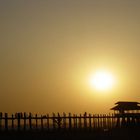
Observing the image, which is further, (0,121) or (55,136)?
(0,121)

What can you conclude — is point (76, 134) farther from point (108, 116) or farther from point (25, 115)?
point (108, 116)

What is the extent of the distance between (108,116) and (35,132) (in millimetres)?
11810

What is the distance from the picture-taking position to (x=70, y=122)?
147 feet

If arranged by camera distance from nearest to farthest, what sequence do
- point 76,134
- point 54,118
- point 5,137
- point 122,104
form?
point 5,137
point 76,134
point 54,118
point 122,104

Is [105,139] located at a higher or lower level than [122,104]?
lower

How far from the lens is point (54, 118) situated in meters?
44.1

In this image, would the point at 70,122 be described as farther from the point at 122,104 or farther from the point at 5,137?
the point at 5,137

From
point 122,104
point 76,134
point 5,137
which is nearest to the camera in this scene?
point 5,137

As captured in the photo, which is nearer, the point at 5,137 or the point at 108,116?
the point at 5,137

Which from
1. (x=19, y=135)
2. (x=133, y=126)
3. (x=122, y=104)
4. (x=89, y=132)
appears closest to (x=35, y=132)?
(x=19, y=135)

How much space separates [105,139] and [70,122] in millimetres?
6132

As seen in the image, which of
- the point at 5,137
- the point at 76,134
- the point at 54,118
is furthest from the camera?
the point at 54,118

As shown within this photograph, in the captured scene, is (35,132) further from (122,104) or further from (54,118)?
(122,104)

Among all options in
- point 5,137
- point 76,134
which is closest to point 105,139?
point 76,134
